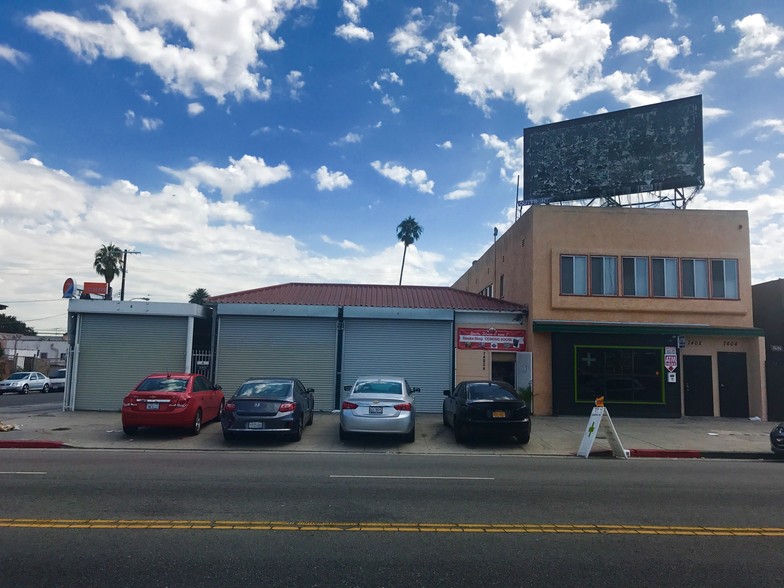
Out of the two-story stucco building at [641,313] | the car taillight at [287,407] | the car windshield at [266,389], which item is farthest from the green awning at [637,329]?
the car taillight at [287,407]

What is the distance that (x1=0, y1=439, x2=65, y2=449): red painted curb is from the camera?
12.6 metres

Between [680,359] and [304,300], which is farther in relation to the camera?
[304,300]

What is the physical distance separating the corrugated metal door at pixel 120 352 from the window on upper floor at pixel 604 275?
1461 centimetres

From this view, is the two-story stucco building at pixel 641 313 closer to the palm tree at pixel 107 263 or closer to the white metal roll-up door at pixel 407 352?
the white metal roll-up door at pixel 407 352

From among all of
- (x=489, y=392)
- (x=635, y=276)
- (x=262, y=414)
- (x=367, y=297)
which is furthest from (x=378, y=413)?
(x=635, y=276)

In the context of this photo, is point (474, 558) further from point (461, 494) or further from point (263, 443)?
point (263, 443)

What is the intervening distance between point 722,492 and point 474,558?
5.41m

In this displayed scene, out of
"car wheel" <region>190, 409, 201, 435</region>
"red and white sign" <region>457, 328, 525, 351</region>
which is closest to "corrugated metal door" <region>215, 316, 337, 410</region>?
"red and white sign" <region>457, 328, 525, 351</region>

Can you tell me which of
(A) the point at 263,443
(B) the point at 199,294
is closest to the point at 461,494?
(A) the point at 263,443

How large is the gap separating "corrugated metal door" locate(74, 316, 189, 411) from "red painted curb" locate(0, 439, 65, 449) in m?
6.74

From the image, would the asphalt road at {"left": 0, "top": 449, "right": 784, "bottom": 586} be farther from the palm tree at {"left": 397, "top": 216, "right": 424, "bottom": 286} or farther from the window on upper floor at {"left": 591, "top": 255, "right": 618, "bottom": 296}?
the palm tree at {"left": 397, "top": 216, "right": 424, "bottom": 286}

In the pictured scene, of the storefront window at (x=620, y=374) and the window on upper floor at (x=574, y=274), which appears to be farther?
the window on upper floor at (x=574, y=274)

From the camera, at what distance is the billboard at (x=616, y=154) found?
21.8 metres

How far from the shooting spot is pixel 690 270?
20.4 m
